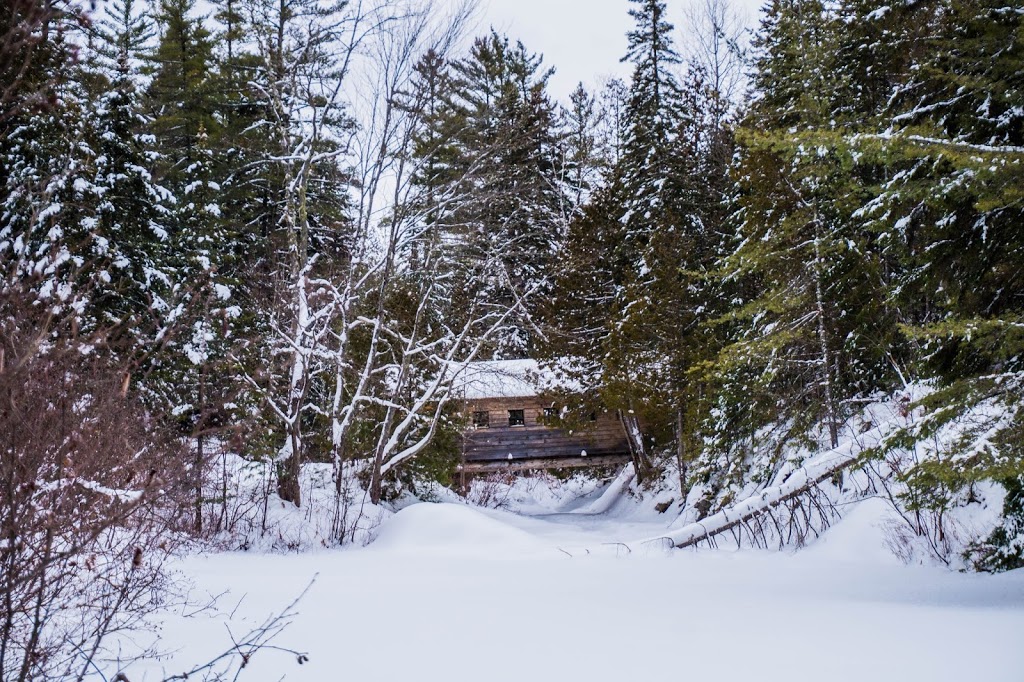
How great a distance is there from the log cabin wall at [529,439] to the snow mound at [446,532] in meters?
11.1

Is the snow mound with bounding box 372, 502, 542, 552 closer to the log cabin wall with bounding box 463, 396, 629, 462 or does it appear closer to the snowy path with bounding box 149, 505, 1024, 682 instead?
the snowy path with bounding box 149, 505, 1024, 682

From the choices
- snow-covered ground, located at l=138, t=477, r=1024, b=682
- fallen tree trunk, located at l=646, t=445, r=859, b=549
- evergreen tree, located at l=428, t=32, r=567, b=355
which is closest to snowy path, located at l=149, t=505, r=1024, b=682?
snow-covered ground, located at l=138, t=477, r=1024, b=682

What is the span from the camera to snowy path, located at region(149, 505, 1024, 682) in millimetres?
4176

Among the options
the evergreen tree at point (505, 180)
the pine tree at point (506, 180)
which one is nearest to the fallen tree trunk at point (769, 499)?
the evergreen tree at point (505, 180)

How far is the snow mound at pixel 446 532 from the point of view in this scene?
34.4ft

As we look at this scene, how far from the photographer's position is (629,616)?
5645 mm

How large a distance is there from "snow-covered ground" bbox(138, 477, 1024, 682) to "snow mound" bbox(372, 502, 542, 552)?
0.84m

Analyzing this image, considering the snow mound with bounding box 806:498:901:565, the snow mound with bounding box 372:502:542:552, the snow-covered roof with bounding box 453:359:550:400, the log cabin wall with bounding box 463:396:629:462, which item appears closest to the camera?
the snow mound with bounding box 806:498:901:565

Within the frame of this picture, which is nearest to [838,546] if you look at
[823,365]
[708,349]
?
[823,365]

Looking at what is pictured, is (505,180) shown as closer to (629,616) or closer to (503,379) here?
(503,379)

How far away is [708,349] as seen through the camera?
52.0 feet

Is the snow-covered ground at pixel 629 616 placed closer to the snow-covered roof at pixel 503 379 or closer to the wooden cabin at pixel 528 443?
the snow-covered roof at pixel 503 379

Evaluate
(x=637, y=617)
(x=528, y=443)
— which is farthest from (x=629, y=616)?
(x=528, y=443)

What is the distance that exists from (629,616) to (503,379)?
1548 cm
